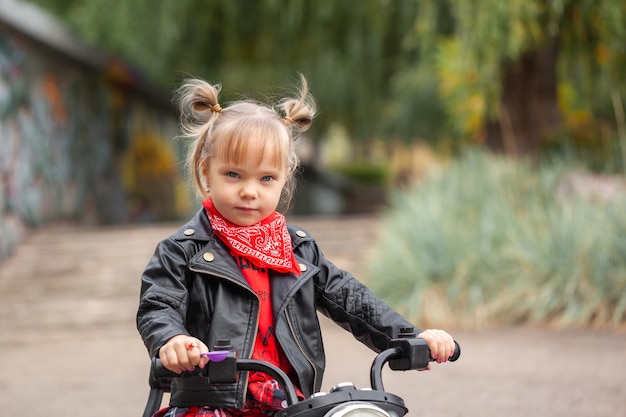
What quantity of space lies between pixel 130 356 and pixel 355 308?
200 inches

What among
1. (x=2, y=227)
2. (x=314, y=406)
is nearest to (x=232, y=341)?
(x=314, y=406)

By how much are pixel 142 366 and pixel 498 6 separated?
4.77 metres

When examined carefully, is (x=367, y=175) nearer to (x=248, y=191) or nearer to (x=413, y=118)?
(x=413, y=118)

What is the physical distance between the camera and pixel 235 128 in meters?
2.42

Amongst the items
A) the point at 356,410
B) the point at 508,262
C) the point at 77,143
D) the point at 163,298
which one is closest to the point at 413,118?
the point at 77,143

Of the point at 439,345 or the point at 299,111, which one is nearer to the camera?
the point at 439,345

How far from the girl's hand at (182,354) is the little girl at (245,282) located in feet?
0.49

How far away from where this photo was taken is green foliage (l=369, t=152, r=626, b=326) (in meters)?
7.63

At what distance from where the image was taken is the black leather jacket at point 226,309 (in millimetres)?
2305

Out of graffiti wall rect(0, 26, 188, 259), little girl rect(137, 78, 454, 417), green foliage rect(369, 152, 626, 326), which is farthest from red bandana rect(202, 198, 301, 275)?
graffiti wall rect(0, 26, 188, 259)

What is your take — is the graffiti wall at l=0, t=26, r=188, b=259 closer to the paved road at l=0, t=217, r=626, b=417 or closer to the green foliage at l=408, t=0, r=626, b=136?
the paved road at l=0, t=217, r=626, b=417

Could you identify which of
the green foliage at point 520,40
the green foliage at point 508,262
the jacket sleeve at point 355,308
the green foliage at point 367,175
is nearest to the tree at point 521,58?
the green foliage at point 520,40

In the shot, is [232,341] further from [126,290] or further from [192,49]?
[192,49]

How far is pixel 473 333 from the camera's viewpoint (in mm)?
7559
